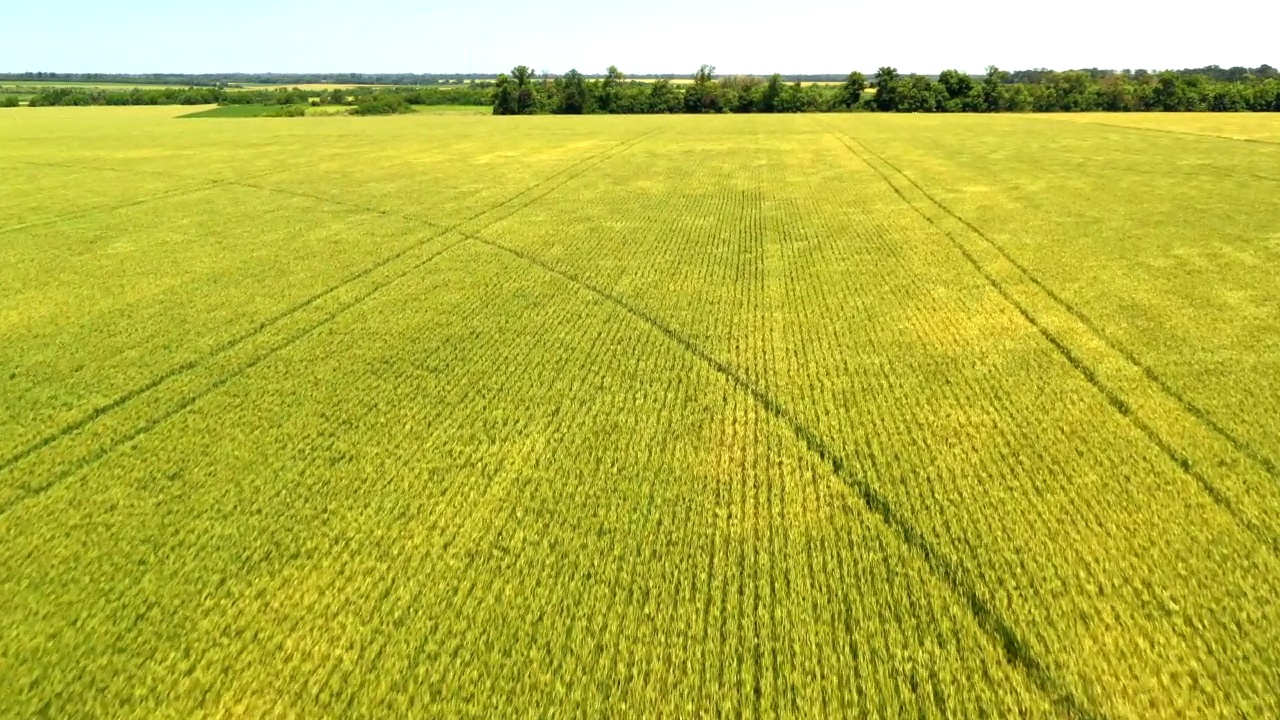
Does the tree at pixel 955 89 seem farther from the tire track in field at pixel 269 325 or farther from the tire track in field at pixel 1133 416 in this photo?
the tire track in field at pixel 1133 416

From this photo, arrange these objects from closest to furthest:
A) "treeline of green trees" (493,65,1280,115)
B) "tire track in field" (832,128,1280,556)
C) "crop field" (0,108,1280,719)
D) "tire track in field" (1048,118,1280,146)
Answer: "crop field" (0,108,1280,719) < "tire track in field" (832,128,1280,556) < "tire track in field" (1048,118,1280,146) < "treeline of green trees" (493,65,1280,115)

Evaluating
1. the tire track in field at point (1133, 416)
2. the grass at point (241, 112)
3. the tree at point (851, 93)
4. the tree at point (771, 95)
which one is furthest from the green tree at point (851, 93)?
the tire track in field at point (1133, 416)

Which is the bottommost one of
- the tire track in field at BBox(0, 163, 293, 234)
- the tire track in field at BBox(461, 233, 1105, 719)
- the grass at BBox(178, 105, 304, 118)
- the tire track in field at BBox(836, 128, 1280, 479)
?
the tire track in field at BBox(461, 233, 1105, 719)

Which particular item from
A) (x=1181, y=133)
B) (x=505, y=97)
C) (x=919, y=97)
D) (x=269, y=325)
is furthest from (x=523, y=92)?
(x=269, y=325)

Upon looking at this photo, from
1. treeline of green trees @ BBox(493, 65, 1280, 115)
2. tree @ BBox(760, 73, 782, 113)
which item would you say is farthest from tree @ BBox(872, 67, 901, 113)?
tree @ BBox(760, 73, 782, 113)

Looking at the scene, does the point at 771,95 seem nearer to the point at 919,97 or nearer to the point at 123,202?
the point at 919,97

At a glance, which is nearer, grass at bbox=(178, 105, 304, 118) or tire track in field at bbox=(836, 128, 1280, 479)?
tire track in field at bbox=(836, 128, 1280, 479)

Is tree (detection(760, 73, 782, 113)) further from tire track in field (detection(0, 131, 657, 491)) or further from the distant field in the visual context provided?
tire track in field (detection(0, 131, 657, 491))
